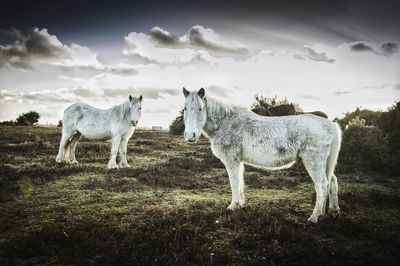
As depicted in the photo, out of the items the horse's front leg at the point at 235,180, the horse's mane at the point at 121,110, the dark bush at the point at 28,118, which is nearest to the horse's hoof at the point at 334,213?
the horse's front leg at the point at 235,180

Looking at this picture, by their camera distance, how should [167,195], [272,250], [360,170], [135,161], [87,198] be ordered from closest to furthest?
1. [272,250]
2. [87,198]
3. [167,195]
4. [360,170]
5. [135,161]

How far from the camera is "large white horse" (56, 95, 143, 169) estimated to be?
12.9m

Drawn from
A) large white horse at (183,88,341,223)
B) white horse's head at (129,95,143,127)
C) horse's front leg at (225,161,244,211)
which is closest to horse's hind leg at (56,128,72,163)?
white horse's head at (129,95,143,127)

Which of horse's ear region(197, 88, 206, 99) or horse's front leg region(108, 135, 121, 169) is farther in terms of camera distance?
horse's front leg region(108, 135, 121, 169)

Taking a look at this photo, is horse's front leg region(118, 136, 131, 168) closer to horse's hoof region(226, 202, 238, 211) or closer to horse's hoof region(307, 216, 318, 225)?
horse's hoof region(226, 202, 238, 211)

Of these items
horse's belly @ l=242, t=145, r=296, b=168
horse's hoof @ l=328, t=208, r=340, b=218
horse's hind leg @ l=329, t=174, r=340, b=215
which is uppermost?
horse's belly @ l=242, t=145, r=296, b=168

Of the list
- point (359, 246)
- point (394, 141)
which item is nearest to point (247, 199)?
point (359, 246)

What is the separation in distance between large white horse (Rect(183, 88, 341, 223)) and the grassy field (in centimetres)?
84

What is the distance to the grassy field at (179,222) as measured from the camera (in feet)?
16.1

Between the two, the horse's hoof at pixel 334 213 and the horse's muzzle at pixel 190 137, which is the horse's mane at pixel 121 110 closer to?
the horse's muzzle at pixel 190 137

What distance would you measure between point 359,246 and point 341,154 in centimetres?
1176

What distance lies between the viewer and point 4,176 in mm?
10453

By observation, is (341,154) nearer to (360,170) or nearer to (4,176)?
(360,170)

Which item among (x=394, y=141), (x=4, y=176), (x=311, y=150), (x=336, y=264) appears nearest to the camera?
(x=336, y=264)
